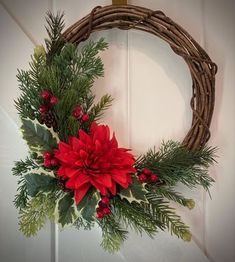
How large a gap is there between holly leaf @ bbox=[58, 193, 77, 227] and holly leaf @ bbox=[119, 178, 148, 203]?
3.7 inches

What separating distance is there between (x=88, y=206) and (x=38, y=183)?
0.33ft

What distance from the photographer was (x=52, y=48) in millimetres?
599

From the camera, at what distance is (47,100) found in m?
0.55

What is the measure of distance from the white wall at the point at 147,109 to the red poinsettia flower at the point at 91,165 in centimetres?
17

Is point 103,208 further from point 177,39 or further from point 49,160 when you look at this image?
point 177,39

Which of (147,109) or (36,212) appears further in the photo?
(147,109)

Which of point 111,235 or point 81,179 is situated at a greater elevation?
point 81,179

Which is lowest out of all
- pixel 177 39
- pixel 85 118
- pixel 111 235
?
pixel 111 235

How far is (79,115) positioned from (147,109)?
198 millimetres

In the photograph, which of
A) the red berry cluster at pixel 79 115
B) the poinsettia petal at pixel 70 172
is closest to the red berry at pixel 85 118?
the red berry cluster at pixel 79 115

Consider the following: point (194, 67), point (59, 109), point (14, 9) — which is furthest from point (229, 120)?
point (14, 9)

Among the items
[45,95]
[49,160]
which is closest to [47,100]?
[45,95]

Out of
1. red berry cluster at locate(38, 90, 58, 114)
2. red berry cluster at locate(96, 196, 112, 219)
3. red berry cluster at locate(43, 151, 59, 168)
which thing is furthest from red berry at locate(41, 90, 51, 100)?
red berry cluster at locate(96, 196, 112, 219)

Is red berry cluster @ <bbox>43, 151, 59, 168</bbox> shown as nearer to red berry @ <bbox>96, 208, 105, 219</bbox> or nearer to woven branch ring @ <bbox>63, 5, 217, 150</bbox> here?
red berry @ <bbox>96, 208, 105, 219</bbox>
